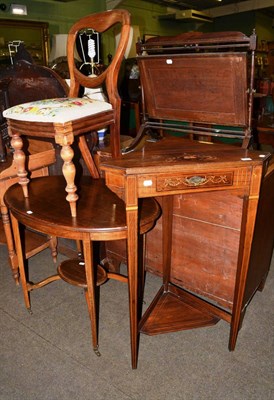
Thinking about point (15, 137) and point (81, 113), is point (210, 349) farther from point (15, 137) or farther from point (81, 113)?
point (15, 137)

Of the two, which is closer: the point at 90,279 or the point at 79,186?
the point at 90,279

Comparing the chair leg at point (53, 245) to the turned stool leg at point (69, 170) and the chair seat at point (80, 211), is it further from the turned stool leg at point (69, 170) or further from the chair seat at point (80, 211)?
the turned stool leg at point (69, 170)

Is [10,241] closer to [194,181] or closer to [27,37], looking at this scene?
[194,181]

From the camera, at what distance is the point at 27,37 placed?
578 cm

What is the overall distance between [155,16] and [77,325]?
8674 mm

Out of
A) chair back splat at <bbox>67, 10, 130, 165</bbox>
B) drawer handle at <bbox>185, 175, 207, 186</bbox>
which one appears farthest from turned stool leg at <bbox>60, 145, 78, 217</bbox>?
drawer handle at <bbox>185, 175, 207, 186</bbox>

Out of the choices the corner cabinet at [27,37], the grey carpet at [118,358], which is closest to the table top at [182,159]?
the grey carpet at [118,358]

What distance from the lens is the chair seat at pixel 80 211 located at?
4.20ft

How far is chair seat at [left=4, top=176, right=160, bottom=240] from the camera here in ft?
4.20

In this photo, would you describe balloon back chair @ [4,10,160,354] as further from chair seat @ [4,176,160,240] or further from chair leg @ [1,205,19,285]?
chair leg @ [1,205,19,285]

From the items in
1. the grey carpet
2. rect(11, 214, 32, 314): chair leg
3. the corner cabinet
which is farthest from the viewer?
the corner cabinet

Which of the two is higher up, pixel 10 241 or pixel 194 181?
pixel 194 181

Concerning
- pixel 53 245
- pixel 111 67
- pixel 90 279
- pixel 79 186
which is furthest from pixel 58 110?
pixel 53 245

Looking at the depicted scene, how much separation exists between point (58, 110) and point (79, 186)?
0.45m
